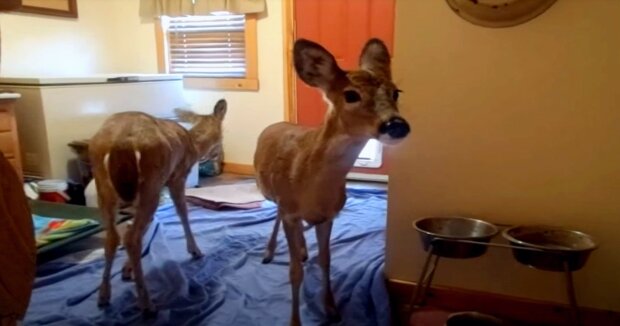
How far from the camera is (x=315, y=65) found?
1.67 meters

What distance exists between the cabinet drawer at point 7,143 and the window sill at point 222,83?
6.18 feet

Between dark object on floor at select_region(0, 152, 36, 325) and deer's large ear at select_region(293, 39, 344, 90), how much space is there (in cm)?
105

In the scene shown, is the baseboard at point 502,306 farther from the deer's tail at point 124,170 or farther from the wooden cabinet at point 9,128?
the wooden cabinet at point 9,128

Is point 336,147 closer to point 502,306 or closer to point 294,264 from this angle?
point 294,264

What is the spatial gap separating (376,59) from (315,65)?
0.80 feet

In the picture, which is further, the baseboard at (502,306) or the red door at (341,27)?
the red door at (341,27)

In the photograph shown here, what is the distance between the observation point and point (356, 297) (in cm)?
220

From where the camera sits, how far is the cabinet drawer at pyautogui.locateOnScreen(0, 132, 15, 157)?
320 centimetres

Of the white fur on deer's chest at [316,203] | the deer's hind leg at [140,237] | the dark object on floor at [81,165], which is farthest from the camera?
the dark object on floor at [81,165]

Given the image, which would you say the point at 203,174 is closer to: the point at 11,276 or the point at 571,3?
the point at 571,3

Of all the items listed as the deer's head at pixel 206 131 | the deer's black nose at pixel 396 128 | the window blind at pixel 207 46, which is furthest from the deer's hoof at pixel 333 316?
the window blind at pixel 207 46

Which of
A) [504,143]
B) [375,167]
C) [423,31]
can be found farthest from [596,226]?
[375,167]

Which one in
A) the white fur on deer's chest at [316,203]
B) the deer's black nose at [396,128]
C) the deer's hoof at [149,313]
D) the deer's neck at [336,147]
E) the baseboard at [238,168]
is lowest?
the deer's hoof at [149,313]

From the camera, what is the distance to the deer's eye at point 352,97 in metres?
1.60
